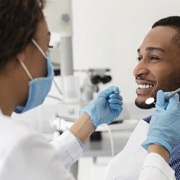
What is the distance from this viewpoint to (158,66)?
158cm

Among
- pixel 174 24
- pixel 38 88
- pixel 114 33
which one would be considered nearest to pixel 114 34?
pixel 114 33

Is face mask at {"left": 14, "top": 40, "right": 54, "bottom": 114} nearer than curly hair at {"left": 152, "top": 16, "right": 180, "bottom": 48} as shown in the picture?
Yes

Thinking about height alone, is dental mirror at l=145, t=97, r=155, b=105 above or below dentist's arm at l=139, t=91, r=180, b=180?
below

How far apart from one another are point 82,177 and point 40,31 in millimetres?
2274

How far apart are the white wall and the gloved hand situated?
Answer: 1.20m

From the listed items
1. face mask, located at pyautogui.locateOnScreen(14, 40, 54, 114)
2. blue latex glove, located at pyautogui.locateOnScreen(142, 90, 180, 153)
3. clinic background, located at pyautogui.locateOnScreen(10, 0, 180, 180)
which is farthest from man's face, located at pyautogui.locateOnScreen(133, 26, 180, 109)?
clinic background, located at pyautogui.locateOnScreen(10, 0, 180, 180)

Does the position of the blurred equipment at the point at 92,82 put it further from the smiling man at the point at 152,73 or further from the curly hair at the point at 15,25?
the curly hair at the point at 15,25

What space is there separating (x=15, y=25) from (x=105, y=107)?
2.44ft

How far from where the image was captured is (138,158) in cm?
152

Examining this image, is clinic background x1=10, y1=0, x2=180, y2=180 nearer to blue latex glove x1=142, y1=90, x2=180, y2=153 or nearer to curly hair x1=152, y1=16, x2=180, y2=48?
curly hair x1=152, y1=16, x2=180, y2=48

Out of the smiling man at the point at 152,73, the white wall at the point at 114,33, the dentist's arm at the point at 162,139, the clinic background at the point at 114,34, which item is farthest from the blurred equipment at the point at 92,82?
the dentist's arm at the point at 162,139

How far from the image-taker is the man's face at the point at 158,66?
62.1 inches

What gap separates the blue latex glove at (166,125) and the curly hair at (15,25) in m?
0.48

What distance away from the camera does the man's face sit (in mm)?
1578
